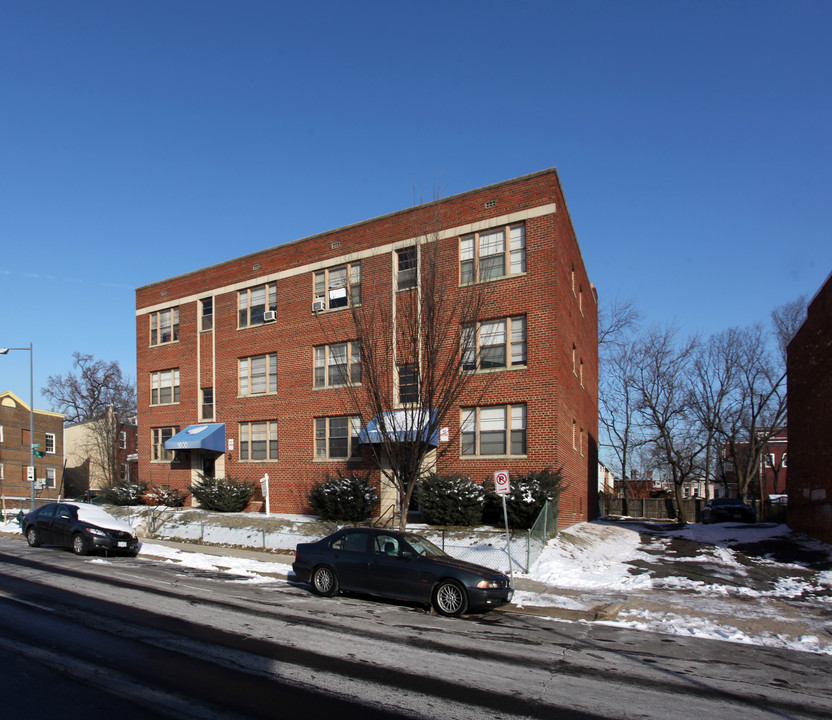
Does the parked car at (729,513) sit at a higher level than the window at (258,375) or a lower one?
lower

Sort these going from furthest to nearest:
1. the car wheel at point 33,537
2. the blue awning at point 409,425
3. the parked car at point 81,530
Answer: the car wheel at point 33,537, the parked car at point 81,530, the blue awning at point 409,425

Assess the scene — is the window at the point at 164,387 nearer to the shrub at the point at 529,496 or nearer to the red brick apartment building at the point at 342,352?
the red brick apartment building at the point at 342,352

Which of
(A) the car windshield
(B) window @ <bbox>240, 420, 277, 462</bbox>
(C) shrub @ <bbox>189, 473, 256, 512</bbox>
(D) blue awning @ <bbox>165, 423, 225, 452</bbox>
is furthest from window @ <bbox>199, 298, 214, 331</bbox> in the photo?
(A) the car windshield

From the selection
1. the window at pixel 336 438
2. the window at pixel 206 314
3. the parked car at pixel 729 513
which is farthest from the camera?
the parked car at pixel 729 513

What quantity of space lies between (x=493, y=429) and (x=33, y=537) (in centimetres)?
1500

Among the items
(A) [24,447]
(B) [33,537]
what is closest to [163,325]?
(B) [33,537]

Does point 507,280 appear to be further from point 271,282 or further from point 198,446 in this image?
point 198,446

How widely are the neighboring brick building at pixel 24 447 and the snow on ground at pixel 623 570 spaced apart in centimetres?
3911

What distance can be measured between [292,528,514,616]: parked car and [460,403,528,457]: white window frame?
8.55 m

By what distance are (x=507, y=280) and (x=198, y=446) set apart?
15.2 metres

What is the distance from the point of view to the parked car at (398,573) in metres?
11.6

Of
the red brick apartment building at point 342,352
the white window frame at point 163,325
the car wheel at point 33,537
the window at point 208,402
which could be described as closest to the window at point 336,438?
the red brick apartment building at point 342,352

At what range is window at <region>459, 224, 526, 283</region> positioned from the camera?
21875 mm

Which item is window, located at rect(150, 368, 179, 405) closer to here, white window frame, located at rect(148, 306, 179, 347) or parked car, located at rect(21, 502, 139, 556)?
white window frame, located at rect(148, 306, 179, 347)
